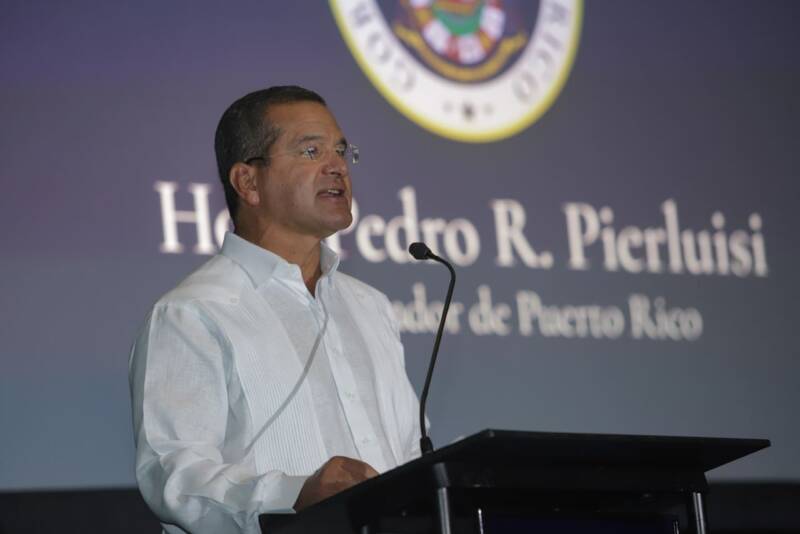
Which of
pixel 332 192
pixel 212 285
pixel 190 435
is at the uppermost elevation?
pixel 332 192

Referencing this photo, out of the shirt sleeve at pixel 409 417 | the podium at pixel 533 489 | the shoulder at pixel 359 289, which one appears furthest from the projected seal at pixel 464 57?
the podium at pixel 533 489

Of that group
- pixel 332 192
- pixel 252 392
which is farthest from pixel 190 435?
pixel 332 192

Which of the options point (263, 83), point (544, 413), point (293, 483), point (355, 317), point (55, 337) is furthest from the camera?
point (544, 413)

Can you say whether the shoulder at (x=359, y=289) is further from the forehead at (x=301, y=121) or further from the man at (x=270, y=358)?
the forehead at (x=301, y=121)

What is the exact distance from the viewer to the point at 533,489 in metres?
1.94

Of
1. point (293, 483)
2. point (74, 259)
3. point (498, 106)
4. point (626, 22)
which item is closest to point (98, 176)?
point (74, 259)

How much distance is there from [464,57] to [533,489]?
8.04 ft

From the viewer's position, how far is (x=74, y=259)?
3.42 m

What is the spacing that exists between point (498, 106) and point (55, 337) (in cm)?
159

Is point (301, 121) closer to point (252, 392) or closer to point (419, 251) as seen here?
point (419, 251)

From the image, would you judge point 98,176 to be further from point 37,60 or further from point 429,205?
point 429,205

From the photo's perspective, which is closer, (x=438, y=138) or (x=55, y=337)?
(x=55, y=337)

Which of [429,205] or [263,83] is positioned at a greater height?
[263,83]

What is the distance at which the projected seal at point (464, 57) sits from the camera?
404 centimetres
